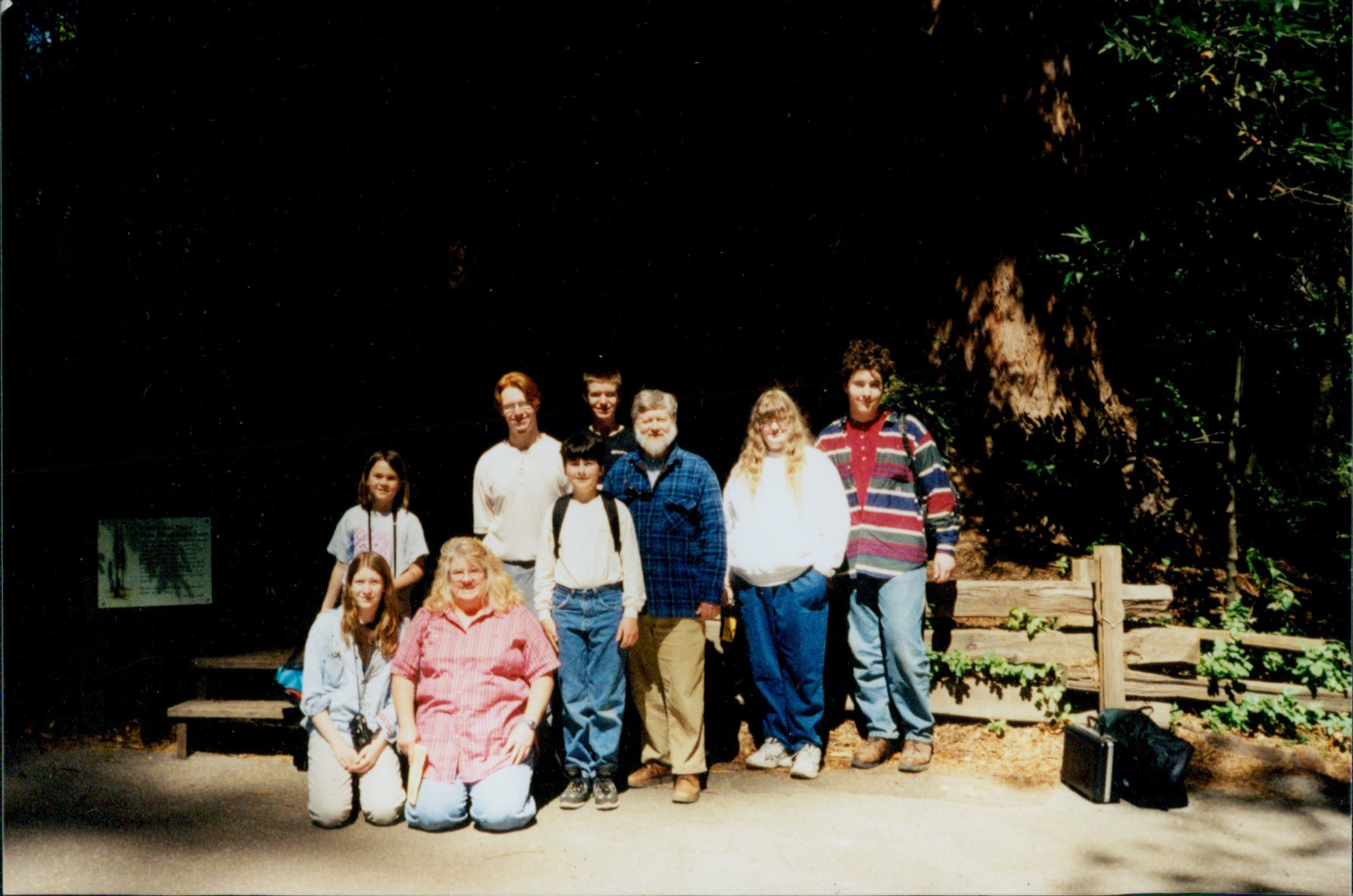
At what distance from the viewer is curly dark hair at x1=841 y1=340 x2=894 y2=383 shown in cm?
517

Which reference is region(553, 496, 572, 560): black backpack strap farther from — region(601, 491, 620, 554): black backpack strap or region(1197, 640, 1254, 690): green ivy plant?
region(1197, 640, 1254, 690): green ivy plant

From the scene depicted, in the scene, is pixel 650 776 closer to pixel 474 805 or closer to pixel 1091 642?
pixel 474 805

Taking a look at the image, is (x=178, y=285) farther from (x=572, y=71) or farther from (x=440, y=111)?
(x=572, y=71)

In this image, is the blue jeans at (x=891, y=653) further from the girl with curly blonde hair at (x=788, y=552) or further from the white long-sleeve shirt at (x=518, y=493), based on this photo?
the white long-sleeve shirt at (x=518, y=493)

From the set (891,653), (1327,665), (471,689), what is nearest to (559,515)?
(471,689)

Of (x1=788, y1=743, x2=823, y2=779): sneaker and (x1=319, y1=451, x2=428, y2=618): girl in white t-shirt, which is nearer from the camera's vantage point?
(x1=788, y1=743, x2=823, y2=779): sneaker

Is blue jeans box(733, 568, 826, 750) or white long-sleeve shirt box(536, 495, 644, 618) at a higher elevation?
white long-sleeve shirt box(536, 495, 644, 618)

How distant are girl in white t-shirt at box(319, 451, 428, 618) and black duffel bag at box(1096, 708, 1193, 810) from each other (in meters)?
3.70

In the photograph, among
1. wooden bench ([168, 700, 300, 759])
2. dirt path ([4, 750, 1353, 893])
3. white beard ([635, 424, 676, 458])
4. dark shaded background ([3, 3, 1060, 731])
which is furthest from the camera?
dark shaded background ([3, 3, 1060, 731])

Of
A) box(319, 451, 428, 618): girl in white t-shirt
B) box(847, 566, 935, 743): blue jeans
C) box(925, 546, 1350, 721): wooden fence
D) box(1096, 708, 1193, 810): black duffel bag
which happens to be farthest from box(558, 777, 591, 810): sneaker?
box(1096, 708, 1193, 810): black duffel bag

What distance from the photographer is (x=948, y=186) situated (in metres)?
6.98

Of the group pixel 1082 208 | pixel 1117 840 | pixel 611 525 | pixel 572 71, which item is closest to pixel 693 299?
pixel 572 71

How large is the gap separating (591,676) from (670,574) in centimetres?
64

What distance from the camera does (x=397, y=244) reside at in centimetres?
788
